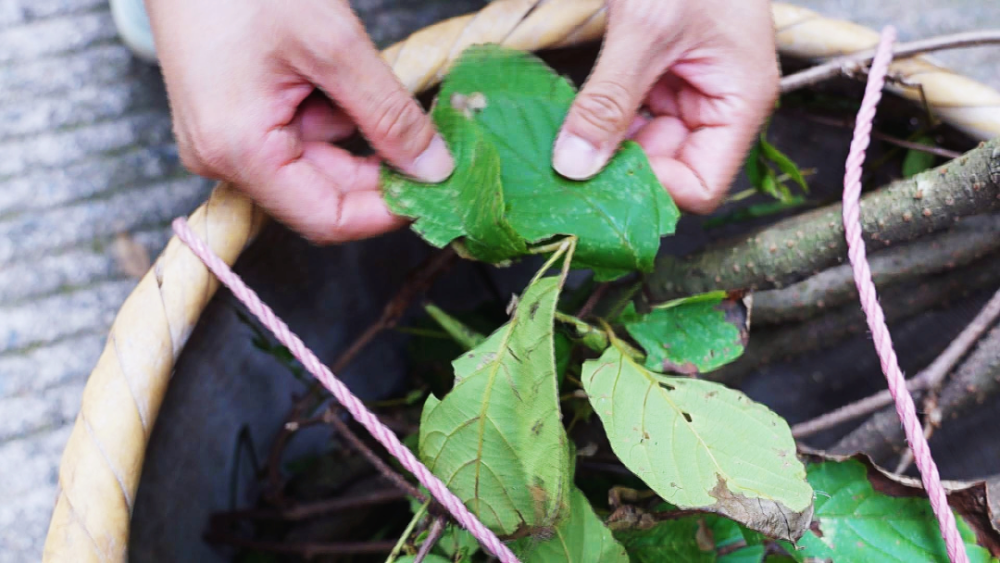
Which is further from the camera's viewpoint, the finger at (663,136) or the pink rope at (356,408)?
the finger at (663,136)

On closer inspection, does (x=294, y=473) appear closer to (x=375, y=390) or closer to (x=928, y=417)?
(x=375, y=390)

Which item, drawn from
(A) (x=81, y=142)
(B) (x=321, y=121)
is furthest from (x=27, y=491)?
(B) (x=321, y=121)

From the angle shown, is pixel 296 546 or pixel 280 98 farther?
pixel 296 546

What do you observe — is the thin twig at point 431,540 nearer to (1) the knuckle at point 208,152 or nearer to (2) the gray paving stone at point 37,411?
(1) the knuckle at point 208,152

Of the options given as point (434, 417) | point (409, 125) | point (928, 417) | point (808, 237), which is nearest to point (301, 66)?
point (409, 125)

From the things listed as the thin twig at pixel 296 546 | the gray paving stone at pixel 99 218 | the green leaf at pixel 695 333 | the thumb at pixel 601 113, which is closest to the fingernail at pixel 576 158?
the thumb at pixel 601 113

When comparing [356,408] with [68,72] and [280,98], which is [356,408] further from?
[68,72]
